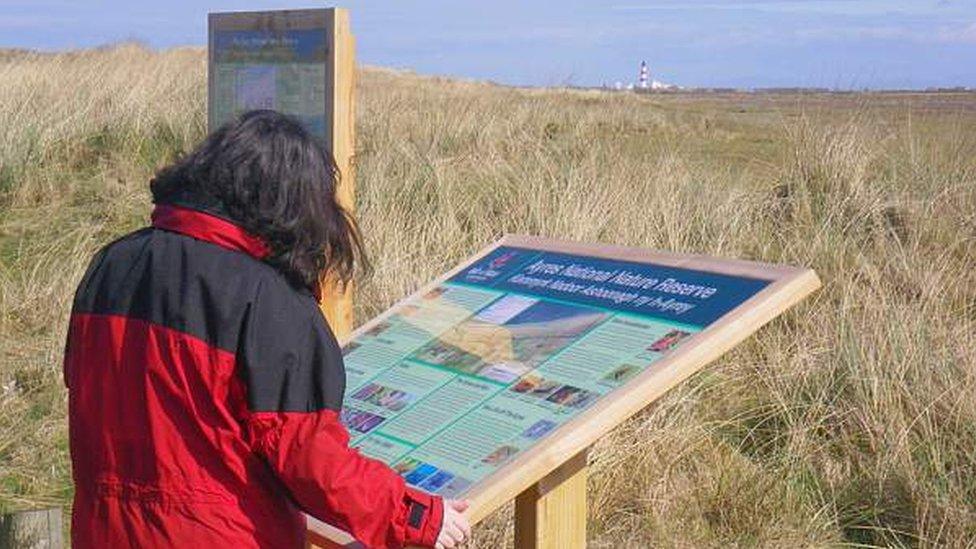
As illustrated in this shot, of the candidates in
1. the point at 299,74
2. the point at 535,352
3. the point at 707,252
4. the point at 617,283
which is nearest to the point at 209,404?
the point at 535,352

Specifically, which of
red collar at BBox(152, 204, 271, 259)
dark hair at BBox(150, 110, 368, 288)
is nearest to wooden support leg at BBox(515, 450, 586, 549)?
dark hair at BBox(150, 110, 368, 288)

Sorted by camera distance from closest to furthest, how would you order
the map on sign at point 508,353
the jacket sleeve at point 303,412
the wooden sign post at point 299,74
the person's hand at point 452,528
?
1. the jacket sleeve at point 303,412
2. the person's hand at point 452,528
3. the map on sign at point 508,353
4. the wooden sign post at point 299,74

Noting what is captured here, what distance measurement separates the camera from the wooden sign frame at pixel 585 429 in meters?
2.80


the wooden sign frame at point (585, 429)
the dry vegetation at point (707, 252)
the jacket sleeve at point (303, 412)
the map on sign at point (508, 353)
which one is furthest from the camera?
the dry vegetation at point (707, 252)

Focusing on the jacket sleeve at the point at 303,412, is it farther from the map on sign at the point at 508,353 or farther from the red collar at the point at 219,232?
the map on sign at the point at 508,353

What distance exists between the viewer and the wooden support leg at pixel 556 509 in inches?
122

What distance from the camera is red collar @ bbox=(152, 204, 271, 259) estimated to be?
248 cm

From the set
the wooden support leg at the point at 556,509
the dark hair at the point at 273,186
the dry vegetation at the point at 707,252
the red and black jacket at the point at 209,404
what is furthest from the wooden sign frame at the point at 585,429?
the dry vegetation at the point at 707,252

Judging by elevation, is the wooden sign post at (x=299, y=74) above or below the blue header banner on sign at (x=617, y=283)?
above

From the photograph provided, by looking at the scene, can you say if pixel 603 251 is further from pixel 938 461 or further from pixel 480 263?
pixel 938 461

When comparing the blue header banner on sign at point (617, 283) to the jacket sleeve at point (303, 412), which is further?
the blue header banner on sign at point (617, 283)

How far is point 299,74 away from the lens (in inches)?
191

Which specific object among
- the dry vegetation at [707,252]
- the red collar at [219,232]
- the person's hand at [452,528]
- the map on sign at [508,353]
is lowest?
the dry vegetation at [707,252]

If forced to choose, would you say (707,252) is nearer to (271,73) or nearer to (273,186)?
(271,73)
